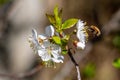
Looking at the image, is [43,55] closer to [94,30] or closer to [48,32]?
[48,32]

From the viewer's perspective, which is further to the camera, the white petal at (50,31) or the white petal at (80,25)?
the white petal at (80,25)

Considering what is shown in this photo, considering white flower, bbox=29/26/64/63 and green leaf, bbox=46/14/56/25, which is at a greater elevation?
green leaf, bbox=46/14/56/25

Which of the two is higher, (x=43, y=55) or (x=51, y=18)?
(x=51, y=18)

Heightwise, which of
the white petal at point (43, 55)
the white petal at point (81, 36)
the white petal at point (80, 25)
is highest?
the white petal at point (80, 25)

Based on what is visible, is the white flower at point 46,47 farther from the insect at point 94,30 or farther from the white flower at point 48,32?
the insect at point 94,30

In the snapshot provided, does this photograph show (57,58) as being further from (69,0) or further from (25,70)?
(69,0)

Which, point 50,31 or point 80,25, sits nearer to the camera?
point 50,31

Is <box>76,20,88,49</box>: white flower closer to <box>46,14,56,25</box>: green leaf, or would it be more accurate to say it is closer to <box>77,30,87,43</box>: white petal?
<box>77,30,87,43</box>: white petal

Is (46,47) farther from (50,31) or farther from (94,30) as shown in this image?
(94,30)

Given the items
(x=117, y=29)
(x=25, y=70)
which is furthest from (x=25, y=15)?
(x=117, y=29)

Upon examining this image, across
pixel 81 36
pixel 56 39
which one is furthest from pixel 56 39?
pixel 81 36

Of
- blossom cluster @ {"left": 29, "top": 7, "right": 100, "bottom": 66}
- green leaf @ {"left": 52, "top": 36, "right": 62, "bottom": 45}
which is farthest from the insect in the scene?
green leaf @ {"left": 52, "top": 36, "right": 62, "bottom": 45}

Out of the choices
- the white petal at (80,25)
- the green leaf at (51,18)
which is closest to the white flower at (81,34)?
the white petal at (80,25)
